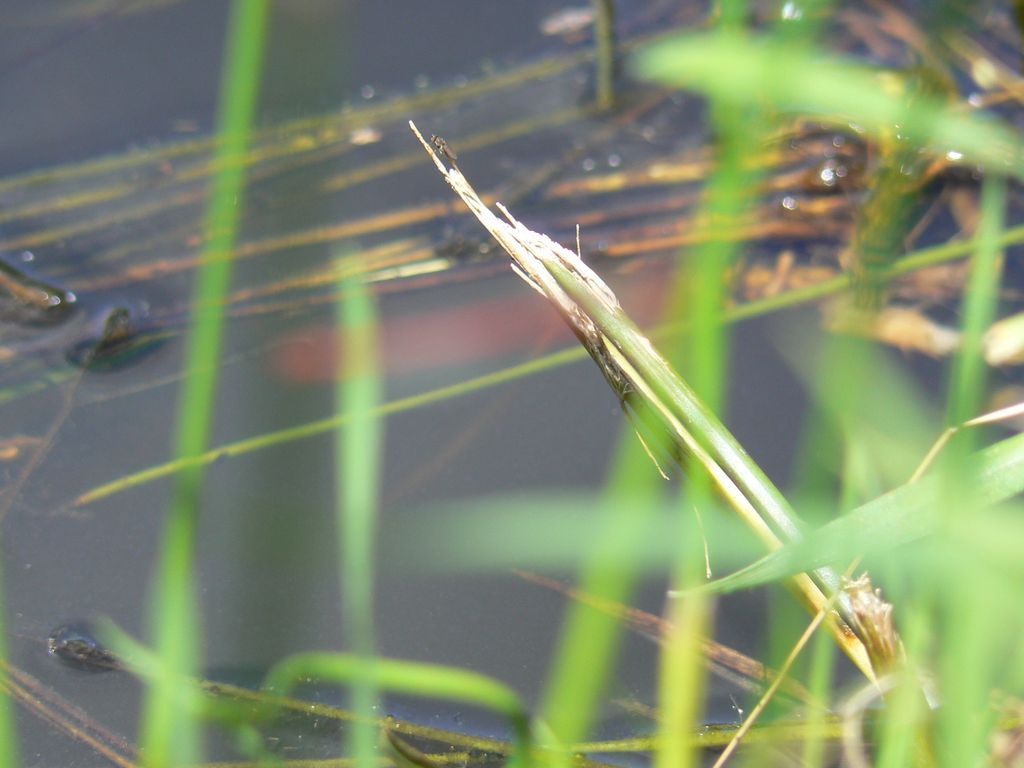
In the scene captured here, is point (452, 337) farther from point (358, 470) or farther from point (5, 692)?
point (5, 692)

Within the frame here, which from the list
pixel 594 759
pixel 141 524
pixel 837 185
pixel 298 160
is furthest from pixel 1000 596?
pixel 298 160

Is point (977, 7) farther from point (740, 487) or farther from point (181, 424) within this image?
point (181, 424)

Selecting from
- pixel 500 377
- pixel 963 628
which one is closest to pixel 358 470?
pixel 500 377

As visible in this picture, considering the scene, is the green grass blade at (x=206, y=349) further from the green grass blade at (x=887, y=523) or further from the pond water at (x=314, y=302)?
the green grass blade at (x=887, y=523)

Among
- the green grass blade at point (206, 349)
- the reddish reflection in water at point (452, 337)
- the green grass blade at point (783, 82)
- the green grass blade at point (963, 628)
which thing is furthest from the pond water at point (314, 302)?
the green grass blade at point (963, 628)

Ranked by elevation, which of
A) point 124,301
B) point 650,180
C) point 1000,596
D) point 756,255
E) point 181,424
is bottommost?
point 1000,596

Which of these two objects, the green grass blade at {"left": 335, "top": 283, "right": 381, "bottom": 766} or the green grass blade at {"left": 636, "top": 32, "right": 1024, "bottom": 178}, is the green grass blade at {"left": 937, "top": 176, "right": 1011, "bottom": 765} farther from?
the green grass blade at {"left": 335, "top": 283, "right": 381, "bottom": 766}
